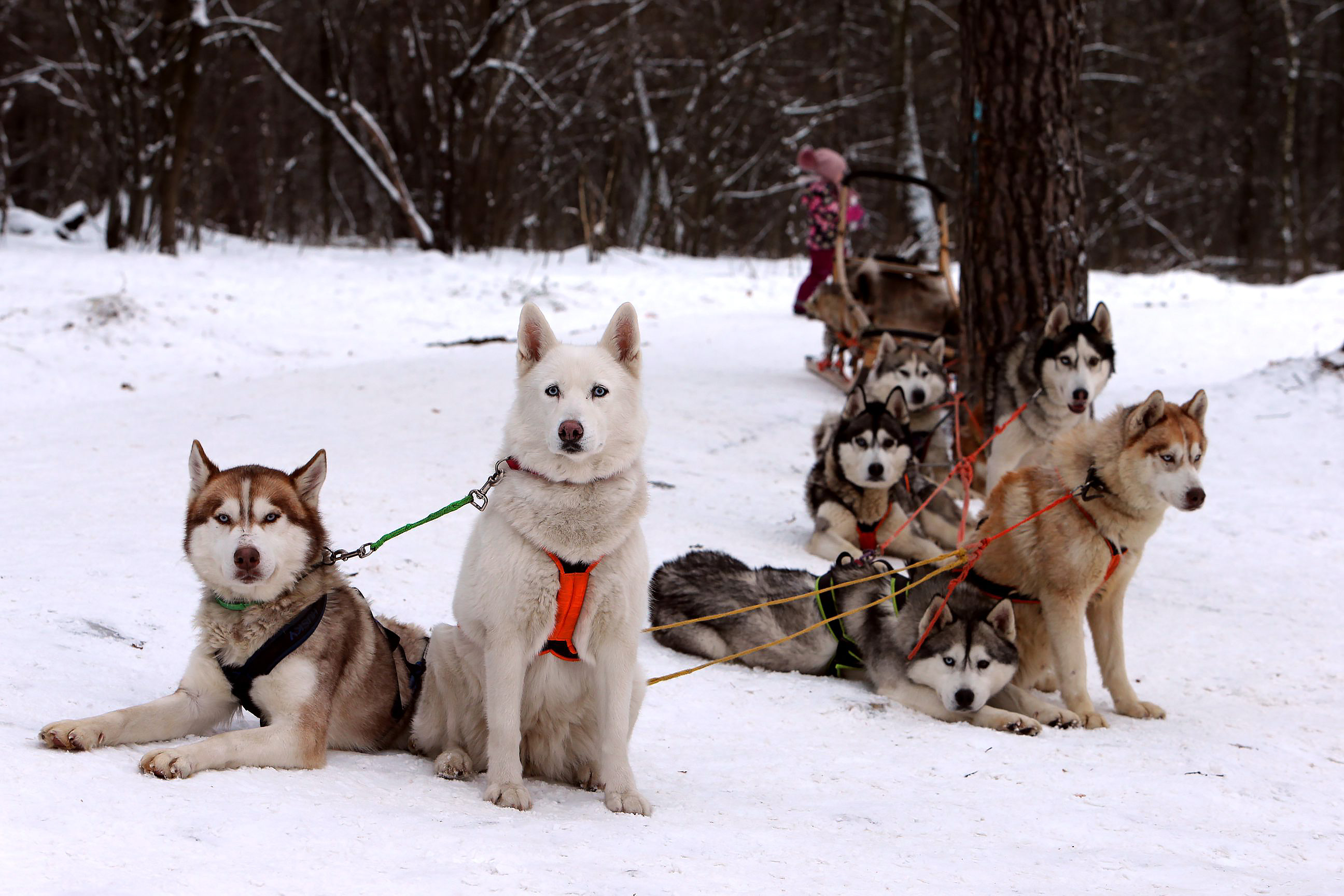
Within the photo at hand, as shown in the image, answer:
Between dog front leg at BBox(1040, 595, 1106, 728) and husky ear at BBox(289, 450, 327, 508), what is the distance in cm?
286

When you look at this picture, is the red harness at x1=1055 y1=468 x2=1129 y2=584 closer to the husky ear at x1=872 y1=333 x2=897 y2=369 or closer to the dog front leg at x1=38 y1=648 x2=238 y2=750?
the dog front leg at x1=38 y1=648 x2=238 y2=750

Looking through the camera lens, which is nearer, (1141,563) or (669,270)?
(1141,563)

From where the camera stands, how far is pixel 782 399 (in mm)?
9453

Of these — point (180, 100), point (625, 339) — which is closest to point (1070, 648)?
point (625, 339)

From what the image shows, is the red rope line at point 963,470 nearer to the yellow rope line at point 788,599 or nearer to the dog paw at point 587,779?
the yellow rope line at point 788,599

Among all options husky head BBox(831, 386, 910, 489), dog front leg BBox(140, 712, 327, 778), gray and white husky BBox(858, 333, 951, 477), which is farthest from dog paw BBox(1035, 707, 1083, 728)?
gray and white husky BBox(858, 333, 951, 477)

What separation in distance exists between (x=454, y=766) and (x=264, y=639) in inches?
24.1

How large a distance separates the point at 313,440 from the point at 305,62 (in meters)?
17.5

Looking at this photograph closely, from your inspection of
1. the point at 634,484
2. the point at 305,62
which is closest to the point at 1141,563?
the point at 634,484

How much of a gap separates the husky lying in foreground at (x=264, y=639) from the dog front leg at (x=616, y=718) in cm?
74

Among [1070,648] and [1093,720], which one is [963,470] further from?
[1093,720]

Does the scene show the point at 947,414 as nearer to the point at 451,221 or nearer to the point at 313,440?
the point at 313,440

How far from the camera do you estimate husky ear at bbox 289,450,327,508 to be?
9.94ft

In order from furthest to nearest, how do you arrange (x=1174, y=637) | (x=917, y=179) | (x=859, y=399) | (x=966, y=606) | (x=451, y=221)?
(x=451, y=221), (x=917, y=179), (x=859, y=399), (x=1174, y=637), (x=966, y=606)
